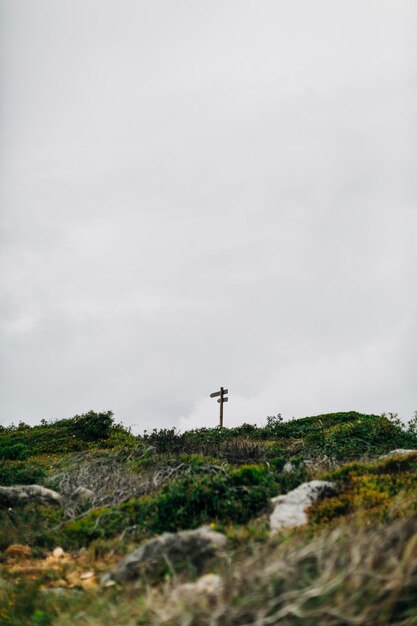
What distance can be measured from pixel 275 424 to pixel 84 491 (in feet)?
53.3

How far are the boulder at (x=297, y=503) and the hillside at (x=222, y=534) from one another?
0.52 ft

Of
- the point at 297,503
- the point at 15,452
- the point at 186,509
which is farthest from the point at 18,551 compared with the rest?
the point at 15,452

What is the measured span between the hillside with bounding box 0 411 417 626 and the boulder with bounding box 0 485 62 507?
6 cm

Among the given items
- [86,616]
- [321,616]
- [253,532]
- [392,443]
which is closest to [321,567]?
[321,616]

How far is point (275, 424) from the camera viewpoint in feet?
86.0

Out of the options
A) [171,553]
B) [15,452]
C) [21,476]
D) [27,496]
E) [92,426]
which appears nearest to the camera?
[171,553]

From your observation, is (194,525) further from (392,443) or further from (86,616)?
(392,443)

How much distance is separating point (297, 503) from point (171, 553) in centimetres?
295

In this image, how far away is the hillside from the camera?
3117 millimetres

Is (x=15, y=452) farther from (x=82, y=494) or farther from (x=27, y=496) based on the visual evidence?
(x=82, y=494)

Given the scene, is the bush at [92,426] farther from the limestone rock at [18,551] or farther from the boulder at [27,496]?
the limestone rock at [18,551]

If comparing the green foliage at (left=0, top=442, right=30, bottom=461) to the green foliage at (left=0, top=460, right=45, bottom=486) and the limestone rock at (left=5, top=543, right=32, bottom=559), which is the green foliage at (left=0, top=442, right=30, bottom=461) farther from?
the limestone rock at (left=5, top=543, right=32, bottom=559)

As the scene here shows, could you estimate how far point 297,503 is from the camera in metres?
7.87

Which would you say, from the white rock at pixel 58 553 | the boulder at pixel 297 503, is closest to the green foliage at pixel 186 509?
the white rock at pixel 58 553
